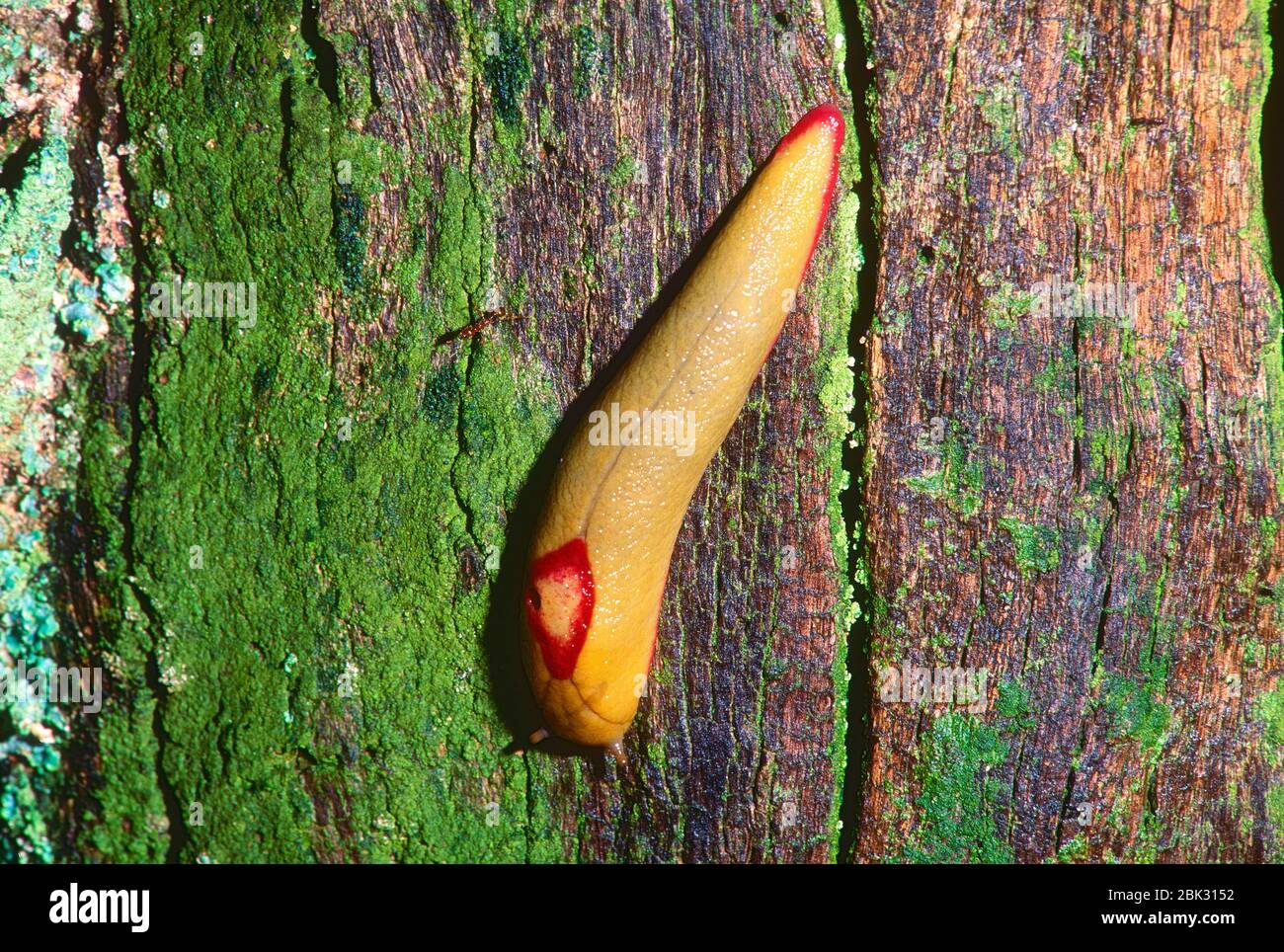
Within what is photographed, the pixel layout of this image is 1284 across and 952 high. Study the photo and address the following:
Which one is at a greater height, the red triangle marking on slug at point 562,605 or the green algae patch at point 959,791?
the red triangle marking on slug at point 562,605

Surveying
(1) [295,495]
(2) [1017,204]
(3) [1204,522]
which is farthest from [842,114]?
(1) [295,495]

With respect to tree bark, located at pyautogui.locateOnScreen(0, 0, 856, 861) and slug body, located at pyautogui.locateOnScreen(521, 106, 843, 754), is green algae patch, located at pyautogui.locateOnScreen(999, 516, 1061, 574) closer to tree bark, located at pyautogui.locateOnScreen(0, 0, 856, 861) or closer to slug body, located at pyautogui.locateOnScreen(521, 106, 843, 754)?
tree bark, located at pyautogui.locateOnScreen(0, 0, 856, 861)

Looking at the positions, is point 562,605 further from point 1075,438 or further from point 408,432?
point 1075,438

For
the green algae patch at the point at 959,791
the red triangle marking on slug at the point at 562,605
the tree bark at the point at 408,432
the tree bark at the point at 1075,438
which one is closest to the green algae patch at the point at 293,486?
the tree bark at the point at 408,432

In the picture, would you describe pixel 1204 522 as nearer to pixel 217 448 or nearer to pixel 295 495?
pixel 295 495

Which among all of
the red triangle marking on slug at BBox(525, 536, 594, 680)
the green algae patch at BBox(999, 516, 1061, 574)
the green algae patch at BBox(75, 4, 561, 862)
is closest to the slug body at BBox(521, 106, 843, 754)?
the red triangle marking on slug at BBox(525, 536, 594, 680)

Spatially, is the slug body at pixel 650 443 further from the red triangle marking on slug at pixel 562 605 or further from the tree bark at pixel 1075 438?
the tree bark at pixel 1075 438

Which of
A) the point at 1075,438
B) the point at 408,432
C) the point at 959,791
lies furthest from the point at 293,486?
the point at 1075,438
